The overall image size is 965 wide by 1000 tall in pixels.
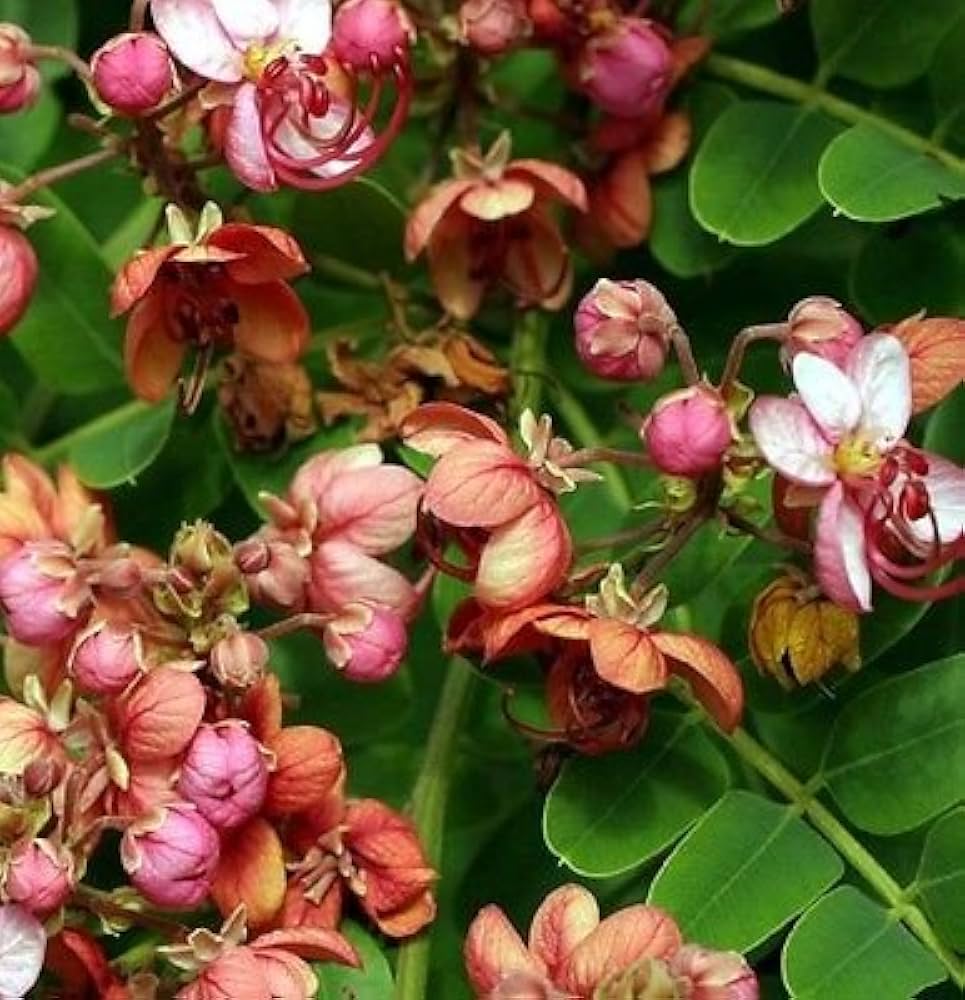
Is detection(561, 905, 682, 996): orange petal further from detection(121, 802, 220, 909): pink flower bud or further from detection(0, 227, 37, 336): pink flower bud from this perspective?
detection(0, 227, 37, 336): pink flower bud

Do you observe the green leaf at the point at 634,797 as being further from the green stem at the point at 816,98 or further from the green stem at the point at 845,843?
the green stem at the point at 816,98

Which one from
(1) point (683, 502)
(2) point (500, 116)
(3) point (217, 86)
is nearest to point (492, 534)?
(1) point (683, 502)

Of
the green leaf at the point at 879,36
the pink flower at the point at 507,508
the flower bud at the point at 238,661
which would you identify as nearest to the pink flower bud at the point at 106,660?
the flower bud at the point at 238,661

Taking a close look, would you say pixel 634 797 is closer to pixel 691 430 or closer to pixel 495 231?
pixel 691 430

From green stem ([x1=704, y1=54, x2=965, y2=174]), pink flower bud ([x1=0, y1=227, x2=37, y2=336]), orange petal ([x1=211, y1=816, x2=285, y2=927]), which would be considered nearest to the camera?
orange petal ([x1=211, y1=816, x2=285, y2=927])

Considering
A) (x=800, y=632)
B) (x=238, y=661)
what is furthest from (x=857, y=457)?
(x=238, y=661)

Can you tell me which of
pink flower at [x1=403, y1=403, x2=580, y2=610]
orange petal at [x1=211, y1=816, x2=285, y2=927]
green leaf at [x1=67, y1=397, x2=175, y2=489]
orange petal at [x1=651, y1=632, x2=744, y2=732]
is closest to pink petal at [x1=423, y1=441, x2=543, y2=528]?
pink flower at [x1=403, y1=403, x2=580, y2=610]

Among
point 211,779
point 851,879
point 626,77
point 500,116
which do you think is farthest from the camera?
point 500,116

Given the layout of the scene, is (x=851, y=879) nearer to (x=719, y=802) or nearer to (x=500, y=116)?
(x=719, y=802)
